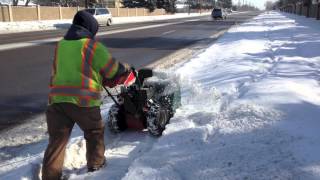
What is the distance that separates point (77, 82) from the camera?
412cm

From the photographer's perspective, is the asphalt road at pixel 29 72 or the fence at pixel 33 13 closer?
the asphalt road at pixel 29 72

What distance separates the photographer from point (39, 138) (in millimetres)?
5895

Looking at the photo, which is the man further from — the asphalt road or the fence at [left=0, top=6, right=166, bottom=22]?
the fence at [left=0, top=6, right=166, bottom=22]

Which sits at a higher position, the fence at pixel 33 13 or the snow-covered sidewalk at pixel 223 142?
the fence at pixel 33 13

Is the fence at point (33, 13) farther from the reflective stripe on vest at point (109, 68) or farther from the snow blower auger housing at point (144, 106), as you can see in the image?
the reflective stripe on vest at point (109, 68)

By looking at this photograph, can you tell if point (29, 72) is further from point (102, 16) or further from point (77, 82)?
point (102, 16)

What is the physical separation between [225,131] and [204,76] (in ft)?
16.1

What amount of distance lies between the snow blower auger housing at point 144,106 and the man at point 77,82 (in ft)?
3.44

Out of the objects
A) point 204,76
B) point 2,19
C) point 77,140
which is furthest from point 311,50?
point 2,19

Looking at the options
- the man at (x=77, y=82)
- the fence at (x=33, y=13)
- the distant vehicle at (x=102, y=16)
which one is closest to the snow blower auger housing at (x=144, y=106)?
the man at (x=77, y=82)

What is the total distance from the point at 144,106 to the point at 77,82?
1495 mm

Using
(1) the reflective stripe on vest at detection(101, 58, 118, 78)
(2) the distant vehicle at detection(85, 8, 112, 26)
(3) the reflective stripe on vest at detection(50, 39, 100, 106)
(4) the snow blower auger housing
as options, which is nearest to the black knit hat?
(3) the reflective stripe on vest at detection(50, 39, 100, 106)

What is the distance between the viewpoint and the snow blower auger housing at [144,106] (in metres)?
5.44

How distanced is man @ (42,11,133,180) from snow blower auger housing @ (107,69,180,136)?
1.05 meters
